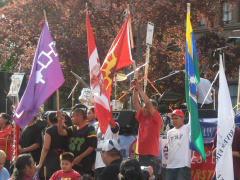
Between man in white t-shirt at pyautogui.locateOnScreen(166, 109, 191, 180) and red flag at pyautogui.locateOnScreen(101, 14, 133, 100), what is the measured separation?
48.2 inches

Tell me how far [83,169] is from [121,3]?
10.9 m

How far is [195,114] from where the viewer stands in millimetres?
7777

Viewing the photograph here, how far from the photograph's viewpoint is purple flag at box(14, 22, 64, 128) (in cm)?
763

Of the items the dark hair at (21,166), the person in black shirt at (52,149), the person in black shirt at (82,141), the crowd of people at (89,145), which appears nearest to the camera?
the dark hair at (21,166)

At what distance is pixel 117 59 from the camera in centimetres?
841

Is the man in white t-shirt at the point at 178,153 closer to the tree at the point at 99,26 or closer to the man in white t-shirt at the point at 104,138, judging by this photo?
the man in white t-shirt at the point at 104,138

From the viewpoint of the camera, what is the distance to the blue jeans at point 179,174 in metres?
8.38

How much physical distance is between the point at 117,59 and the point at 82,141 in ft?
4.77

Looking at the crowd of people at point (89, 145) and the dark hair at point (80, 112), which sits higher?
the dark hair at point (80, 112)

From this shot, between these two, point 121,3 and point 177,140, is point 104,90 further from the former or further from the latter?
point 121,3

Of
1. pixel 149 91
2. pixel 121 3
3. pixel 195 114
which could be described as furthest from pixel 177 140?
pixel 149 91

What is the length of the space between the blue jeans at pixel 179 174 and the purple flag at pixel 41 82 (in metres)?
2.37

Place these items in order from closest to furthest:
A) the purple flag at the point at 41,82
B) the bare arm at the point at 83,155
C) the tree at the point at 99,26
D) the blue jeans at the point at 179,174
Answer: the purple flag at the point at 41,82
the bare arm at the point at 83,155
the blue jeans at the point at 179,174
the tree at the point at 99,26

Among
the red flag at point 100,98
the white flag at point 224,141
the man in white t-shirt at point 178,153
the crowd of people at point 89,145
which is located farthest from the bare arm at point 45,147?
the white flag at point 224,141
